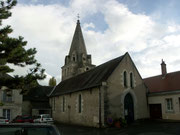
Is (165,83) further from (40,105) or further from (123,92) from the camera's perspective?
(40,105)

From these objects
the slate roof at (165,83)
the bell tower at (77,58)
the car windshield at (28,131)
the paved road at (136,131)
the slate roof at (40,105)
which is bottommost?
the paved road at (136,131)

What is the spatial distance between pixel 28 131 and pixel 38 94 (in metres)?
28.3

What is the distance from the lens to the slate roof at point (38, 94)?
97.5ft

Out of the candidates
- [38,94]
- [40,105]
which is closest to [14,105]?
[40,105]

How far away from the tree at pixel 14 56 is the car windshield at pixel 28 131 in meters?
7.07

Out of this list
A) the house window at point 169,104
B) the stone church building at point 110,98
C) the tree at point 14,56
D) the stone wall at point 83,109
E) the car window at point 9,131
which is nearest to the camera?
the car window at point 9,131

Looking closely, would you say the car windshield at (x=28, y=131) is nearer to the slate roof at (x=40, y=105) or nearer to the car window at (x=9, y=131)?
the car window at (x=9, y=131)

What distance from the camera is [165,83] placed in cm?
2145

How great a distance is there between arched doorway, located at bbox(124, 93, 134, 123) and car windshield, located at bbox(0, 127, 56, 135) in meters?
15.4

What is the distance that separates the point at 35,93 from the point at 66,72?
15097mm

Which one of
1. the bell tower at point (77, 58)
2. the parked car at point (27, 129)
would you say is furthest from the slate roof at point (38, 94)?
the parked car at point (27, 129)

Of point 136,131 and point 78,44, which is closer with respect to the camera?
point 136,131

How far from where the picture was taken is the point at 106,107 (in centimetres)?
1722

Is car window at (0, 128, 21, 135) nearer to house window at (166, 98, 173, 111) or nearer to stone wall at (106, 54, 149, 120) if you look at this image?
stone wall at (106, 54, 149, 120)
